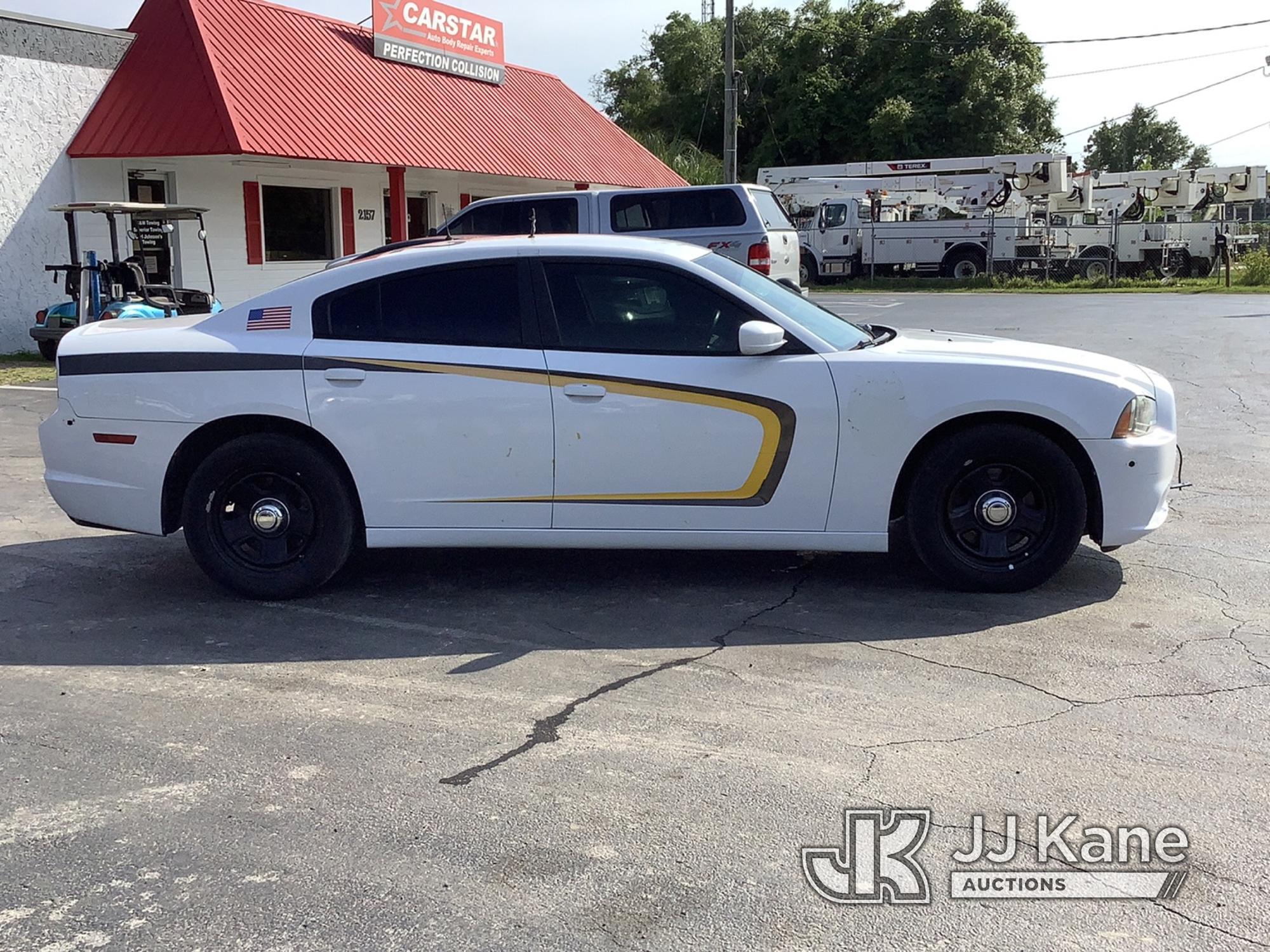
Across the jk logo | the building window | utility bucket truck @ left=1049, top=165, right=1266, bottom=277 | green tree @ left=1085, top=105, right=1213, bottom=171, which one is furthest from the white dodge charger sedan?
green tree @ left=1085, top=105, right=1213, bottom=171

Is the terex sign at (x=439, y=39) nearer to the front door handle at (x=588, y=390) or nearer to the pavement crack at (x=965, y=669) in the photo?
the front door handle at (x=588, y=390)

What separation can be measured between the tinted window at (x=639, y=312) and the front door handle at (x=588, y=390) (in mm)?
203

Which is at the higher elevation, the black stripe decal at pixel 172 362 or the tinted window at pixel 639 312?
the tinted window at pixel 639 312

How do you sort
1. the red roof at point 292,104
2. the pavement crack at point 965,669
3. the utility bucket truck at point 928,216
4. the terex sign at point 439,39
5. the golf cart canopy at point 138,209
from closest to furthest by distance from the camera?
the pavement crack at point 965,669 → the golf cart canopy at point 138,209 → the red roof at point 292,104 → the terex sign at point 439,39 → the utility bucket truck at point 928,216

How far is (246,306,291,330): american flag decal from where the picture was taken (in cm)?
572

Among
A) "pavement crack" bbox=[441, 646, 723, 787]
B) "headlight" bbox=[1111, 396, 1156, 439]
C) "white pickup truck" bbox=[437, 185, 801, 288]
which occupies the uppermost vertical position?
"white pickup truck" bbox=[437, 185, 801, 288]

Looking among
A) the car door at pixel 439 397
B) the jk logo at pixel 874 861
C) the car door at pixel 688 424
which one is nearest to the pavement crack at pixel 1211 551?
the car door at pixel 688 424

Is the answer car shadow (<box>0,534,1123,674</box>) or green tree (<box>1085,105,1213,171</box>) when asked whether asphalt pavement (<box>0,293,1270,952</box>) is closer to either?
car shadow (<box>0,534,1123,674</box>)

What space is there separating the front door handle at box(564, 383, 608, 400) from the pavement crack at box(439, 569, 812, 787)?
118 centimetres

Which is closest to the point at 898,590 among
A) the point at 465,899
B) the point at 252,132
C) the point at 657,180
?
the point at 465,899

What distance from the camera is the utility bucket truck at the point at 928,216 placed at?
110 feet

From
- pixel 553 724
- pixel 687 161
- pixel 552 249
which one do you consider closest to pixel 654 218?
pixel 552 249

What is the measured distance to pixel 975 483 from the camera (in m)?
5.57

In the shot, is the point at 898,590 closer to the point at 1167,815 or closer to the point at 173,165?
the point at 1167,815
